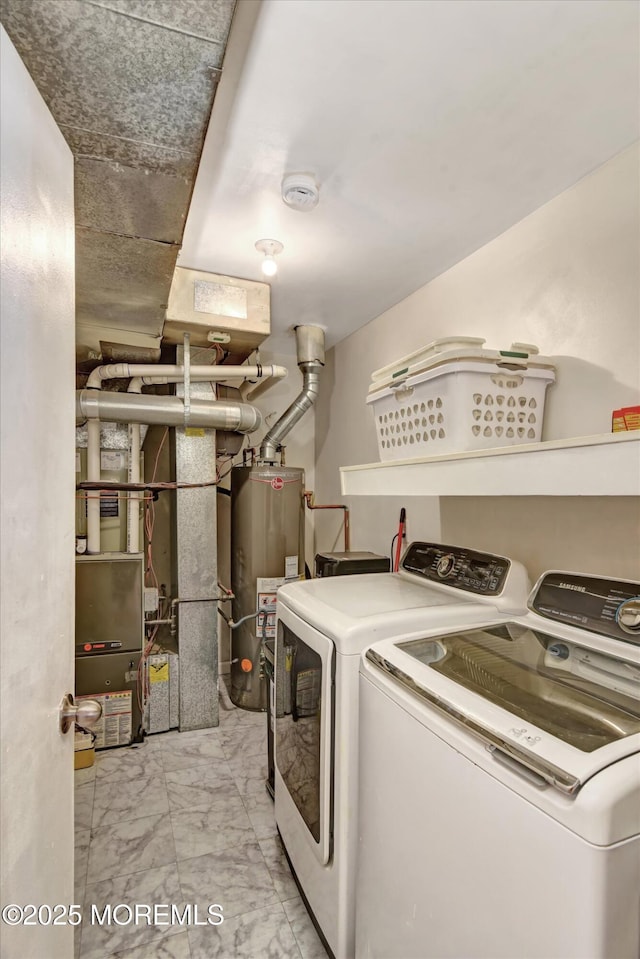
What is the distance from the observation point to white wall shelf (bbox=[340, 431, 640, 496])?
95cm

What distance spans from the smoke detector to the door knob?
1.64 meters

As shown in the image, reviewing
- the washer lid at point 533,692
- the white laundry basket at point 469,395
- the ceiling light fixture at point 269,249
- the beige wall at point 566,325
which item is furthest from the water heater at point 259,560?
the washer lid at point 533,692

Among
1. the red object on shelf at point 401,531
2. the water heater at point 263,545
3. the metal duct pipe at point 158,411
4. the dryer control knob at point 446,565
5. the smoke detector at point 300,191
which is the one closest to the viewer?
the smoke detector at point 300,191

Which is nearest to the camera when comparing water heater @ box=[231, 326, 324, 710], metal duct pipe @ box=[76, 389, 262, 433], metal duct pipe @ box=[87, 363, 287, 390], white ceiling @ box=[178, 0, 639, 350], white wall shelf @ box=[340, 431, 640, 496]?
white wall shelf @ box=[340, 431, 640, 496]

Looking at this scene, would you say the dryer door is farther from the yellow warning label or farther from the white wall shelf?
the yellow warning label

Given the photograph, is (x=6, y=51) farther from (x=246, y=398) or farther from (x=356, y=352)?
(x=246, y=398)

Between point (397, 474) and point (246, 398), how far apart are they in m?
2.37

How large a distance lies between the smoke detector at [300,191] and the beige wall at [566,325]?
827mm

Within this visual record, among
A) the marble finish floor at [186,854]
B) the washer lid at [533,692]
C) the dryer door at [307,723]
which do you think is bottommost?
the marble finish floor at [186,854]

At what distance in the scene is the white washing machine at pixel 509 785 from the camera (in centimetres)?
71

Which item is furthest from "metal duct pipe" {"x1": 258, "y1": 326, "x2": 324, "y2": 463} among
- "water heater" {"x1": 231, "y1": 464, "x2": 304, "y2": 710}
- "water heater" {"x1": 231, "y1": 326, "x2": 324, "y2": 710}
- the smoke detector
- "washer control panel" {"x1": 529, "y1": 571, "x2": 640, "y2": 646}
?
"washer control panel" {"x1": 529, "y1": 571, "x2": 640, "y2": 646}

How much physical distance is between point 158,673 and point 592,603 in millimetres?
2481

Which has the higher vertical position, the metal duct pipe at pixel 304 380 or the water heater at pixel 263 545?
the metal duct pipe at pixel 304 380

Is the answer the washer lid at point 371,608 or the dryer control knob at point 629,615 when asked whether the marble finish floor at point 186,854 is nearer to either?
the washer lid at point 371,608
